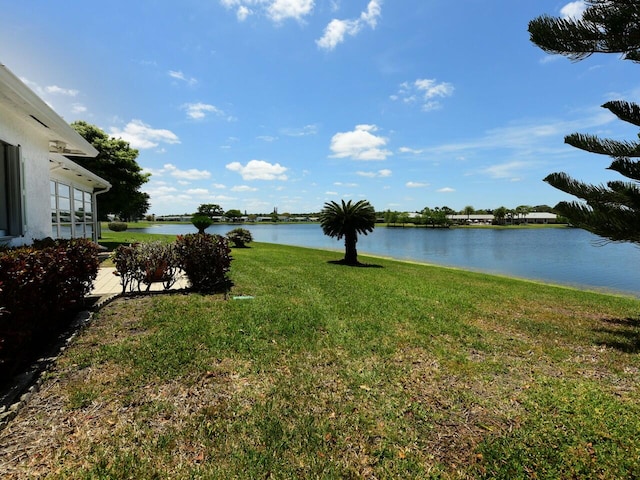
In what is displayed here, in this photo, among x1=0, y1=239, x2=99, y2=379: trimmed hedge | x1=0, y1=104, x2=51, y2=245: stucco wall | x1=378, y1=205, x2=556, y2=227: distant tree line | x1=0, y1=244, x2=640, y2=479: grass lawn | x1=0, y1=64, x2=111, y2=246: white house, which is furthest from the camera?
x1=378, y1=205, x2=556, y2=227: distant tree line

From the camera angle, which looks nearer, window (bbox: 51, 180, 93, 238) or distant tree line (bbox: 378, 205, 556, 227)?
window (bbox: 51, 180, 93, 238)

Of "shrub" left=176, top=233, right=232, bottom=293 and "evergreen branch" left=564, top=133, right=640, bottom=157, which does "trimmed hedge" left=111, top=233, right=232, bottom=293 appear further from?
"evergreen branch" left=564, top=133, right=640, bottom=157

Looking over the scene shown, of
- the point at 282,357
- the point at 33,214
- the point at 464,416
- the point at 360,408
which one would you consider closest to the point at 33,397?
the point at 282,357

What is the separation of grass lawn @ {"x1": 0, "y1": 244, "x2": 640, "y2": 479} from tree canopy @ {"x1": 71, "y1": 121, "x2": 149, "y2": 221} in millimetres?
17371

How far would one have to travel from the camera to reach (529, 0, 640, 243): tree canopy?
5355mm

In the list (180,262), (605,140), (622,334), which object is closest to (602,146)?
(605,140)

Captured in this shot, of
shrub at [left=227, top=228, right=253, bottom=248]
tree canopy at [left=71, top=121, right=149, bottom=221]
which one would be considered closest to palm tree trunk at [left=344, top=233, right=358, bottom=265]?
shrub at [left=227, top=228, right=253, bottom=248]

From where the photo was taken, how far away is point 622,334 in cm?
576

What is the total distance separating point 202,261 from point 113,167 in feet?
55.7

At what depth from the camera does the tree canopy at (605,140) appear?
17.6 ft

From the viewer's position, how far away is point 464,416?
2977mm

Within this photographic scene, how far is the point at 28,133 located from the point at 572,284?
64.5 ft

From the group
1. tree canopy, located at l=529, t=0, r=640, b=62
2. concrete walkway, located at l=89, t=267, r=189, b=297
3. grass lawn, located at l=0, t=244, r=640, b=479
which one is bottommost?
grass lawn, located at l=0, t=244, r=640, b=479

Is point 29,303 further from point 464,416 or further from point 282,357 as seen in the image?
point 464,416
